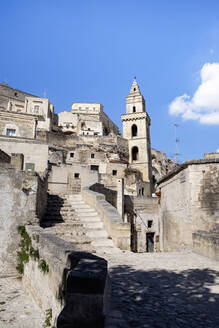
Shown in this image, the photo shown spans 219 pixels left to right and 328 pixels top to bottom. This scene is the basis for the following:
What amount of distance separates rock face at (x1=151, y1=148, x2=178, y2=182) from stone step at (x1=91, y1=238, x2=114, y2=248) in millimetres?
38325

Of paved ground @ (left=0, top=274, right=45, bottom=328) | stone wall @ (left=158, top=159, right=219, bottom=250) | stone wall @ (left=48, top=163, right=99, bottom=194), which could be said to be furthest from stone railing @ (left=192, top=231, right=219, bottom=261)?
stone wall @ (left=48, top=163, right=99, bottom=194)

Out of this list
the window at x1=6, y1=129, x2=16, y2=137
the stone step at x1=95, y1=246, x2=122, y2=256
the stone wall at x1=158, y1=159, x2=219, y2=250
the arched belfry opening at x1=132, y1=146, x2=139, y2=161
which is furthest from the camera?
the arched belfry opening at x1=132, y1=146, x2=139, y2=161

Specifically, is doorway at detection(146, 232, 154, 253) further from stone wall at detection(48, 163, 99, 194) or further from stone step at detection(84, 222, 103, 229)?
stone step at detection(84, 222, 103, 229)

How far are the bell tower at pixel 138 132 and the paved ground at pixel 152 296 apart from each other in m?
36.2

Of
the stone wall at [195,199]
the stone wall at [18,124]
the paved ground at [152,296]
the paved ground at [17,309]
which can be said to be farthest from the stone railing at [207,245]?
the stone wall at [18,124]

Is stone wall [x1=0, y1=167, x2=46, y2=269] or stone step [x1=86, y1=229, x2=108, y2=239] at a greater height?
stone wall [x1=0, y1=167, x2=46, y2=269]

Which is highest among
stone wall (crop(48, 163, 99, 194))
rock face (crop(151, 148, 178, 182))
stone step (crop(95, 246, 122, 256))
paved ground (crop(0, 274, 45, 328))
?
rock face (crop(151, 148, 178, 182))

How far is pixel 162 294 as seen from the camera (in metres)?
3.63

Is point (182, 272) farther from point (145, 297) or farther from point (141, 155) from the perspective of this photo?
point (141, 155)

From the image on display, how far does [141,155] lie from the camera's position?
143 ft

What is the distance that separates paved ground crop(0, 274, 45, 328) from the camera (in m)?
4.30

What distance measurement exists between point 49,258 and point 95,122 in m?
47.8

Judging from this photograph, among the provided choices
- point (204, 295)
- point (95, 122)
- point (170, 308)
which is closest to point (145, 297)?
point (170, 308)

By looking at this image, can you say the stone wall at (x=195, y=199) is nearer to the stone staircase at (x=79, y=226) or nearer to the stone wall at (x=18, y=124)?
the stone staircase at (x=79, y=226)
